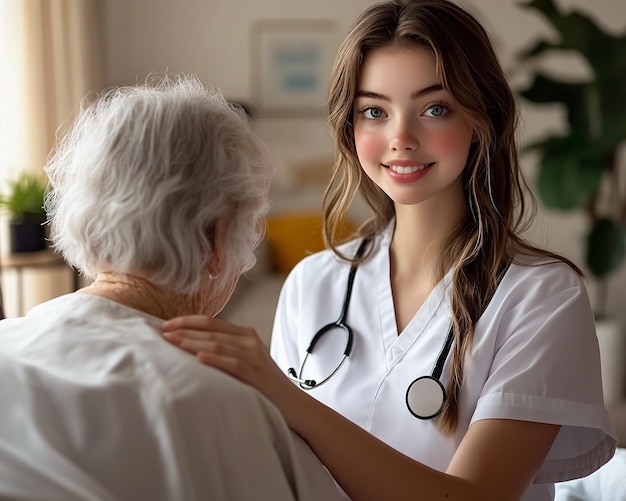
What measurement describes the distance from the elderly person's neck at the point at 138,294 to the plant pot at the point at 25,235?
2619mm

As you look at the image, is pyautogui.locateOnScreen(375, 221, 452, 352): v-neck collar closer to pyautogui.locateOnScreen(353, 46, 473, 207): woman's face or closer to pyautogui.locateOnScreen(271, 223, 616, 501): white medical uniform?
pyautogui.locateOnScreen(271, 223, 616, 501): white medical uniform

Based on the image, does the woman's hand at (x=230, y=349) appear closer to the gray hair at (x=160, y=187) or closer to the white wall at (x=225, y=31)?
the gray hair at (x=160, y=187)

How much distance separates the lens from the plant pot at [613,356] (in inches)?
179

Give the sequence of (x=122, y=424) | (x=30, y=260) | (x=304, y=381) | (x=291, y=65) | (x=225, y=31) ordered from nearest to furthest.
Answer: (x=122, y=424) → (x=304, y=381) → (x=30, y=260) → (x=225, y=31) → (x=291, y=65)

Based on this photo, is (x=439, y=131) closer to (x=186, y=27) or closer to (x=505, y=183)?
(x=505, y=183)

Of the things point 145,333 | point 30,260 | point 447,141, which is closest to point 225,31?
point 30,260

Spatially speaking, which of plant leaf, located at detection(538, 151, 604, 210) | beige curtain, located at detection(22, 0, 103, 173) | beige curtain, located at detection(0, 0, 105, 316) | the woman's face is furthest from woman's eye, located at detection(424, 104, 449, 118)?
plant leaf, located at detection(538, 151, 604, 210)

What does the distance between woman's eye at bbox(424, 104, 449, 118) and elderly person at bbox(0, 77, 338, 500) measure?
44 centimetres

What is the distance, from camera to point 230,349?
110cm

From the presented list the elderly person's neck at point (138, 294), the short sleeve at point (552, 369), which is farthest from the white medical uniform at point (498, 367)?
the elderly person's neck at point (138, 294)

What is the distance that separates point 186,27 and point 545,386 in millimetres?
4871

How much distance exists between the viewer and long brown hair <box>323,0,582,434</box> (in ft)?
5.02

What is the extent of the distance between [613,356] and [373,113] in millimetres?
3396

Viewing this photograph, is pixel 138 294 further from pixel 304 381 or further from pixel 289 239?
pixel 289 239
